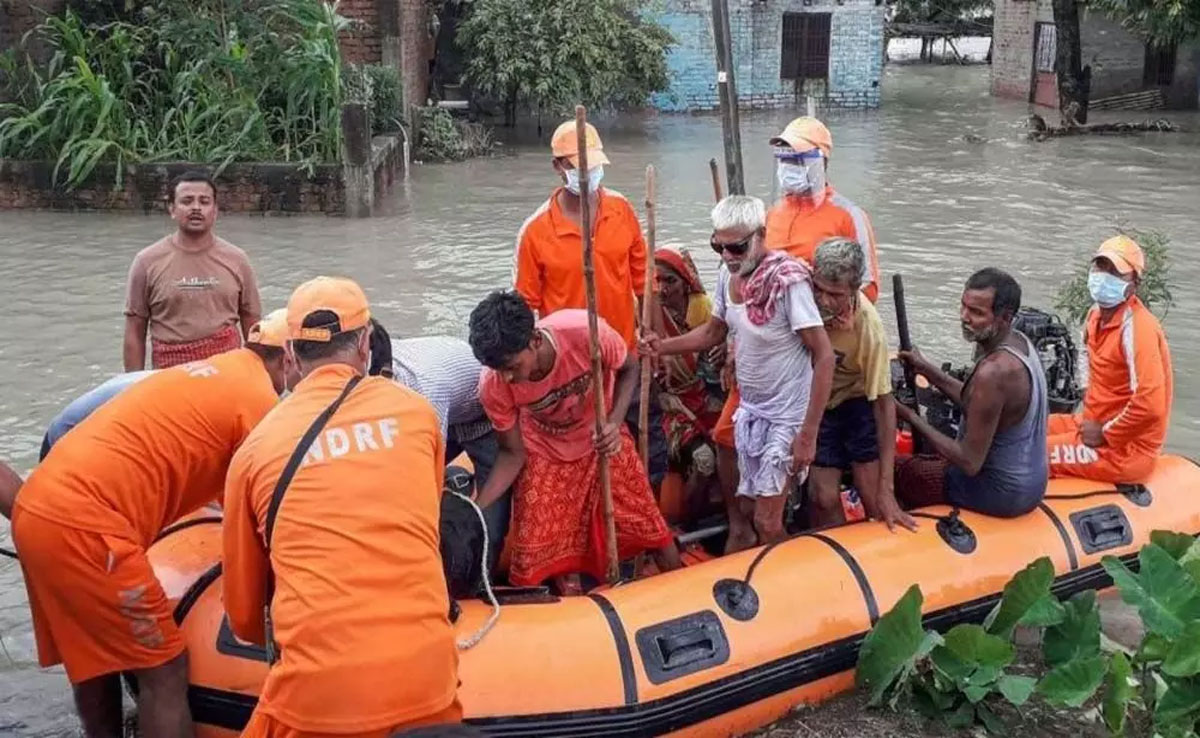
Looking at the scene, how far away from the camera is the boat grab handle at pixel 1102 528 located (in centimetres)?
494

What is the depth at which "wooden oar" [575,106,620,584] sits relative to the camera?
13.2 feet

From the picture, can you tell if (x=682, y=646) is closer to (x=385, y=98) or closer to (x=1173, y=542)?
(x=1173, y=542)

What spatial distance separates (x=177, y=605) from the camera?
12.9 ft

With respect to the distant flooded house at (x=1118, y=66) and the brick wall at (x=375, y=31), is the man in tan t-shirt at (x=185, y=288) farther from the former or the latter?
the distant flooded house at (x=1118, y=66)

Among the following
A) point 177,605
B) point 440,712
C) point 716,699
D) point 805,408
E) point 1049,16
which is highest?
point 1049,16

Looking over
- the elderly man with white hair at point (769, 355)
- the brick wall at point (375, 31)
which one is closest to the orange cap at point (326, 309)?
the elderly man with white hair at point (769, 355)

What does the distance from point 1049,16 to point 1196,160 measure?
8.98 meters

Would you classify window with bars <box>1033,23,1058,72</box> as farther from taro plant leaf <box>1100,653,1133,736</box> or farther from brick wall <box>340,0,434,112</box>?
taro plant leaf <box>1100,653,1133,736</box>

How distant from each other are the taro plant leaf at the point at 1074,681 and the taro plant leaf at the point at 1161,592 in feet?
0.91

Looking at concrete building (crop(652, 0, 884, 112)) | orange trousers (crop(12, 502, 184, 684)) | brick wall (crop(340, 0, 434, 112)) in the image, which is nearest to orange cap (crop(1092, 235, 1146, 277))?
orange trousers (crop(12, 502, 184, 684))

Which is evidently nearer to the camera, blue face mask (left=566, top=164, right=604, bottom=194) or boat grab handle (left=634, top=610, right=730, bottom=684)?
→ boat grab handle (left=634, top=610, right=730, bottom=684)

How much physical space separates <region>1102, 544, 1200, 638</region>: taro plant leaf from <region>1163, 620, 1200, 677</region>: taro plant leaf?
17 centimetres

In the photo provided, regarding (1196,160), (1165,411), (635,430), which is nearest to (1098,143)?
(1196,160)

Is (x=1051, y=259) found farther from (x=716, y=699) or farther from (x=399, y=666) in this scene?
(x=399, y=666)
